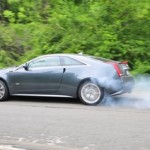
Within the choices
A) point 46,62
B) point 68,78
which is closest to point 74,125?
point 68,78

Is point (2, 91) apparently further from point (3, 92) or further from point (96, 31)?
point (96, 31)

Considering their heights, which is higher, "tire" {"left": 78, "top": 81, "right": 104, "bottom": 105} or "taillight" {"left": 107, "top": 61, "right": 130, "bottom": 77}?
"taillight" {"left": 107, "top": 61, "right": 130, "bottom": 77}

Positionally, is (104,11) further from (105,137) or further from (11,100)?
(105,137)

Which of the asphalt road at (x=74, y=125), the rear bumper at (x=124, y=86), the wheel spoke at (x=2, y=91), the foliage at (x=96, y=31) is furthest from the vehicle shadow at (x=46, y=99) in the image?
the foliage at (x=96, y=31)

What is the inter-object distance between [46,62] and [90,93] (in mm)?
1651

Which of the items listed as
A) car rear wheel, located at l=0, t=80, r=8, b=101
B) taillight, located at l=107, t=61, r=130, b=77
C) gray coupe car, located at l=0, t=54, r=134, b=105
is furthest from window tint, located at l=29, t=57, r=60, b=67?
taillight, located at l=107, t=61, r=130, b=77

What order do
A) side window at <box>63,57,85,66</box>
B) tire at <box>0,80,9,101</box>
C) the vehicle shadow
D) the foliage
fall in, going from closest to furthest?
side window at <box>63,57,85,66</box>, the vehicle shadow, tire at <box>0,80,9,101</box>, the foliage

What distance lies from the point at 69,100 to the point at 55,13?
248 inches

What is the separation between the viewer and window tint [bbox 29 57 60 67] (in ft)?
38.4

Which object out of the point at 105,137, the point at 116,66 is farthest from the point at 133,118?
the point at 116,66

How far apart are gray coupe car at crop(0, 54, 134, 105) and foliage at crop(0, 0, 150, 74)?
14.1 feet

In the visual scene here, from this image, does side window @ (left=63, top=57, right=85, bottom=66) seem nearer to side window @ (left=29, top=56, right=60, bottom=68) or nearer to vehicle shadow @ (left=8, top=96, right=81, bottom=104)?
side window @ (left=29, top=56, right=60, bottom=68)

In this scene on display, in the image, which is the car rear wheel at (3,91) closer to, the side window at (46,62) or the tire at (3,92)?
the tire at (3,92)

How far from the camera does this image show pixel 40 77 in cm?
1160
